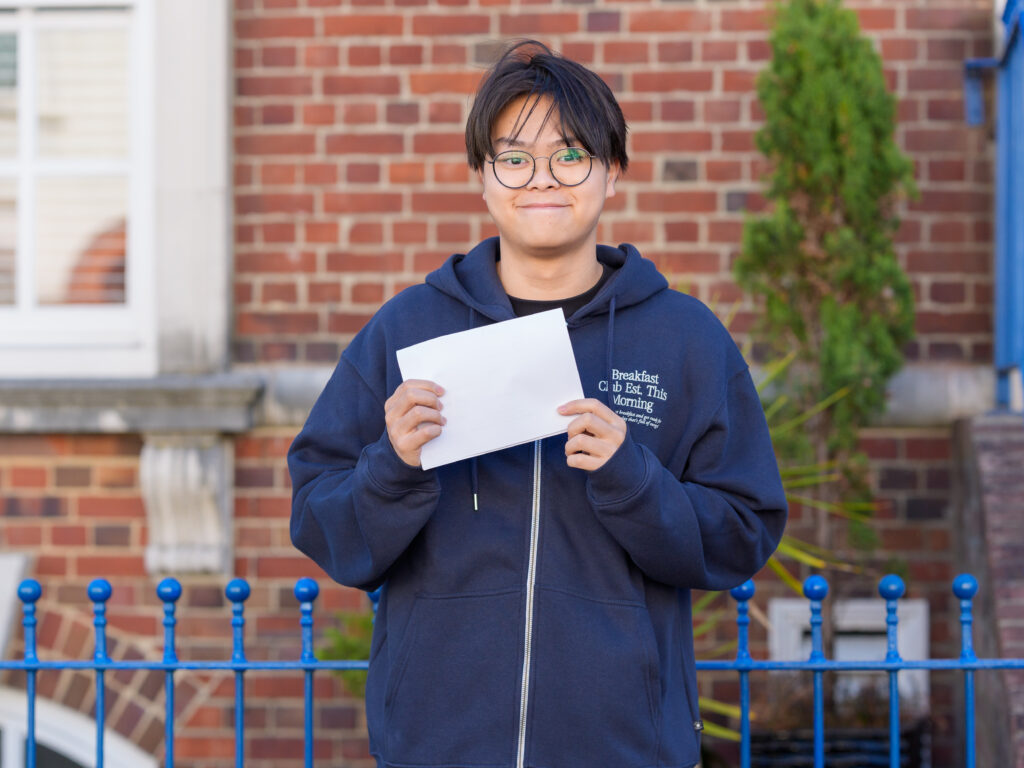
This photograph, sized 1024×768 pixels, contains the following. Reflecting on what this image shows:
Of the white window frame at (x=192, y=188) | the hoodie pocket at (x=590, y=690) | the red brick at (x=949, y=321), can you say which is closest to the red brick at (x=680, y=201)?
the red brick at (x=949, y=321)

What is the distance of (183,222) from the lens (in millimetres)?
4441

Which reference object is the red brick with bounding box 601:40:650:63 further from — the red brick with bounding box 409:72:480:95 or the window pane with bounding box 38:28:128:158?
the window pane with bounding box 38:28:128:158

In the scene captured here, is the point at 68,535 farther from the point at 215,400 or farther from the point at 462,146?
the point at 462,146

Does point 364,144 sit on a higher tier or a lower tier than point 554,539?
higher

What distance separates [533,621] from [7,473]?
10.6ft

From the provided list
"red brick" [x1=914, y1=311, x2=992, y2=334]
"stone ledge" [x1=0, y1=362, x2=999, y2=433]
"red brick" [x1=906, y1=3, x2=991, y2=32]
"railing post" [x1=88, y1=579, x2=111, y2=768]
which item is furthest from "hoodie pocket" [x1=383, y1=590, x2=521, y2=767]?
"red brick" [x1=906, y1=3, x2=991, y2=32]

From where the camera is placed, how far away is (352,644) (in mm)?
3879

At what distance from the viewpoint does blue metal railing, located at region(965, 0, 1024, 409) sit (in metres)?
4.04

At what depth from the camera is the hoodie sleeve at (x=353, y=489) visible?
1838mm

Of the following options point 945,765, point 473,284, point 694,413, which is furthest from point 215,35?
point 945,765

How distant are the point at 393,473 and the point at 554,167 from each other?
1.87 ft

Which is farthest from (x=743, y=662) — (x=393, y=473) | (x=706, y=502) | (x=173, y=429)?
(x=173, y=429)

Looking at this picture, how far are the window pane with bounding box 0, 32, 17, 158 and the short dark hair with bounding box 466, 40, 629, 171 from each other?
3.35 m

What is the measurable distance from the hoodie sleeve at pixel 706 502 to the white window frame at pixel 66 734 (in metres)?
3.19
